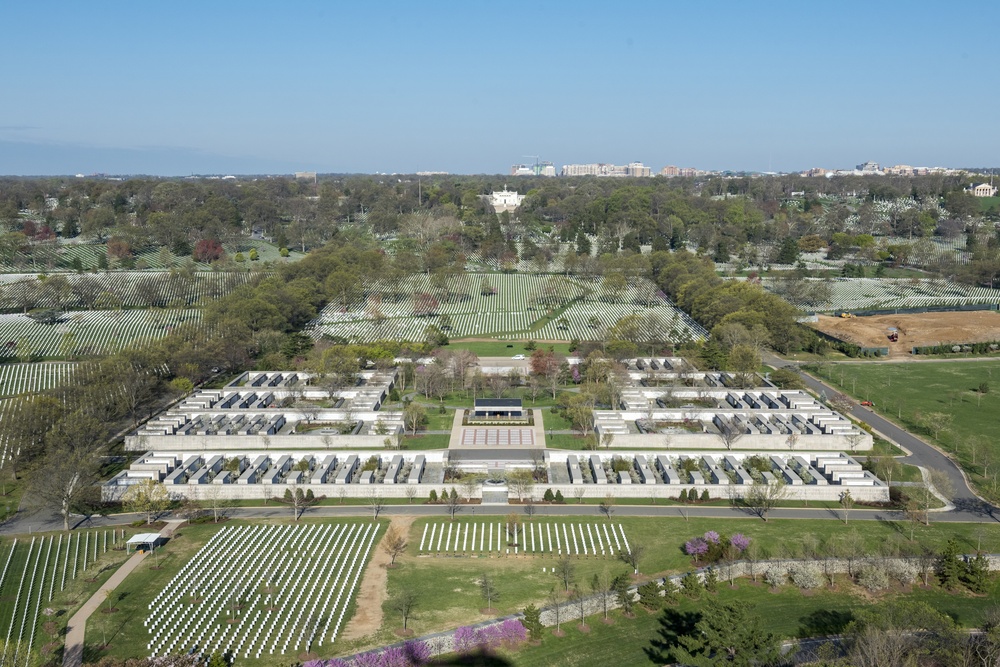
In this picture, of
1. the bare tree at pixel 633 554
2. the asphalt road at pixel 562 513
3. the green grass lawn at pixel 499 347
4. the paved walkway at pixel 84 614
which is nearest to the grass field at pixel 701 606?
the bare tree at pixel 633 554

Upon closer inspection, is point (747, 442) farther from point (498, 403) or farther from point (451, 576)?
point (451, 576)

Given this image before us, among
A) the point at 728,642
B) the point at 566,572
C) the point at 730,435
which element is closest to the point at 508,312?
the point at 730,435

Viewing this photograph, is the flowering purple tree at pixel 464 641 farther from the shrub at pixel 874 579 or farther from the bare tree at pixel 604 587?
the shrub at pixel 874 579

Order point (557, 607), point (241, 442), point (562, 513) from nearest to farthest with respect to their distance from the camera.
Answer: point (557, 607) < point (562, 513) < point (241, 442)

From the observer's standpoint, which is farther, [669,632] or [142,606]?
[142,606]

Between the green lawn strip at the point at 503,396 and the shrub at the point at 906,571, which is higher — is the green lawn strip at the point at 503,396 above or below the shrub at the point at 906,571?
below
